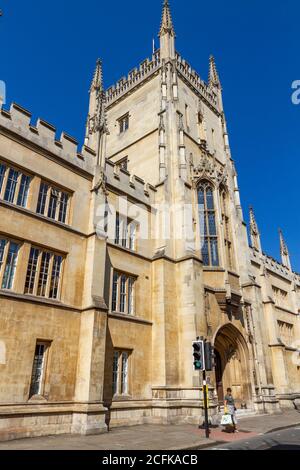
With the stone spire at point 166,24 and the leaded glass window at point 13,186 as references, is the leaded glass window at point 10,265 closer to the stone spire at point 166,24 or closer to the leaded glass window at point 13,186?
the leaded glass window at point 13,186

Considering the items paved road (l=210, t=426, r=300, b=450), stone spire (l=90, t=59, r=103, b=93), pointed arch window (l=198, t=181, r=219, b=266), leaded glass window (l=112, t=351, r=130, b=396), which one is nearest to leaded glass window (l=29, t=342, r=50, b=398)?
leaded glass window (l=112, t=351, r=130, b=396)

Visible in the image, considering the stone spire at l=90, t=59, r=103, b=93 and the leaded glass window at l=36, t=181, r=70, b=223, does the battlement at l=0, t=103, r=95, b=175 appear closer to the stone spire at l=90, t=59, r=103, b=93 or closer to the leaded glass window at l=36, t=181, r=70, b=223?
the leaded glass window at l=36, t=181, r=70, b=223

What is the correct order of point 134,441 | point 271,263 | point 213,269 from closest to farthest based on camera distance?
1. point 134,441
2. point 213,269
3. point 271,263

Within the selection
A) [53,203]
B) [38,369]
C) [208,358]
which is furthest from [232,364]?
[53,203]

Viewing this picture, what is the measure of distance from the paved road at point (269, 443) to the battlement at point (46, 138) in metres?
13.7

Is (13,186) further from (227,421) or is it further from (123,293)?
(227,421)

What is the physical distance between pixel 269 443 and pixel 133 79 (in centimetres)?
2963

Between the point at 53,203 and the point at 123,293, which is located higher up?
the point at 53,203

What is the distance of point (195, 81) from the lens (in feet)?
103

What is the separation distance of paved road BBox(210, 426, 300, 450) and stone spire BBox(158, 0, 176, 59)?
27.3 m

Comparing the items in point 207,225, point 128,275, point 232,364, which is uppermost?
point 207,225

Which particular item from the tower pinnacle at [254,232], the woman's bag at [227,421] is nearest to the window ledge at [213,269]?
the woman's bag at [227,421]

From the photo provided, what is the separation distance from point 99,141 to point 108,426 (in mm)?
14377
